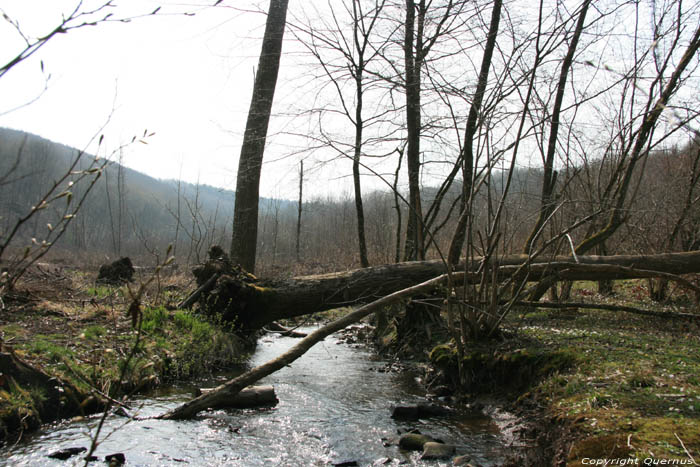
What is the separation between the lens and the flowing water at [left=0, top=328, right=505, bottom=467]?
357cm

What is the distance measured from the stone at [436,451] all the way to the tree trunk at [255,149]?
5956mm

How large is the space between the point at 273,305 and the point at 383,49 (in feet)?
15.9

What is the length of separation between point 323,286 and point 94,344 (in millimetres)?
3252

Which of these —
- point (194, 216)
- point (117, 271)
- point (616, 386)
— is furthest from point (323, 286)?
point (117, 271)

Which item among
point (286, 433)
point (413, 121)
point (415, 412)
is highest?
point (413, 121)

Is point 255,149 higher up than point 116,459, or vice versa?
point 255,149

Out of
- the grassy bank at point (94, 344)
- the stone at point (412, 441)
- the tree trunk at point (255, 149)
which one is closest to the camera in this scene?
the stone at point (412, 441)

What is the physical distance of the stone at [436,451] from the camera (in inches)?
142

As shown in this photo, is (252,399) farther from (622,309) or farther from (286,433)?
(622,309)

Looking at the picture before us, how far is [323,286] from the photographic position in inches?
289

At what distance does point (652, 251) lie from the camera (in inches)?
346

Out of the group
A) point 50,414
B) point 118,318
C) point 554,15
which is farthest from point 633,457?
point 118,318

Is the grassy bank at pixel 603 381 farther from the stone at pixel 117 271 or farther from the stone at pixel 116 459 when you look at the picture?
the stone at pixel 117 271

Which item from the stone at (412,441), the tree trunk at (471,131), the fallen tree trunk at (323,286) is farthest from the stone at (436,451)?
the fallen tree trunk at (323,286)
